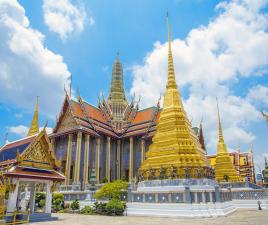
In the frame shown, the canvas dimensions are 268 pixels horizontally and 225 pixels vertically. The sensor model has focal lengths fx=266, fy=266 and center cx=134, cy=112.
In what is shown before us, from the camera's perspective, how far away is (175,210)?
1298cm

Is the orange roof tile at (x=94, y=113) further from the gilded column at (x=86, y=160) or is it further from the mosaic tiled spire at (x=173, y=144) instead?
the mosaic tiled spire at (x=173, y=144)

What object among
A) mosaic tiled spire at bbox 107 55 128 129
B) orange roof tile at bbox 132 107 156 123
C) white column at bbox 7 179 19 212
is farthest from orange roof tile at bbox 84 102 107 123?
white column at bbox 7 179 19 212

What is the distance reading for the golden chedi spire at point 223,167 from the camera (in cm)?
2744

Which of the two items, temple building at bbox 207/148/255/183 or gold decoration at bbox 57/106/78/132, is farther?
temple building at bbox 207/148/255/183

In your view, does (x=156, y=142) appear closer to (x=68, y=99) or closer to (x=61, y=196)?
(x=61, y=196)

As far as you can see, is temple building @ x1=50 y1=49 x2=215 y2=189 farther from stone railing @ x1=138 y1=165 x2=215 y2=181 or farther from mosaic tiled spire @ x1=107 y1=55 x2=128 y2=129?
stone railing @ x1=138 y1=165 x2=215 y2=181

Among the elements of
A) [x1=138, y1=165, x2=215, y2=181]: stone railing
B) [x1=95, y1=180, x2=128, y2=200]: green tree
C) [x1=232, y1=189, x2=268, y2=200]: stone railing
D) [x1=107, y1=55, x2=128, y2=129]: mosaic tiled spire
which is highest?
[x1=107, y1=55, x2=128, y2=129]: mosaic tiled spire

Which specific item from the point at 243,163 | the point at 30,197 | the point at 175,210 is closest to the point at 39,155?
the point at 30,197

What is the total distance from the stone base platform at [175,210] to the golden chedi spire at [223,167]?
14.1 meters

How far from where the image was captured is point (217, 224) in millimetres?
9234

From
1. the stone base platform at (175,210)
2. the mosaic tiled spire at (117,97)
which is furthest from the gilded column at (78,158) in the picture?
the stone base platform at (175,210)

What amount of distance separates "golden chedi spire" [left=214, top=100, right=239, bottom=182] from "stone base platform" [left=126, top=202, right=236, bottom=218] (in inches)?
553

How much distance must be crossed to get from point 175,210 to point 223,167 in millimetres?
17417

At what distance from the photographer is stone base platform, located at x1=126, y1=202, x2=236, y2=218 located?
12.8m
